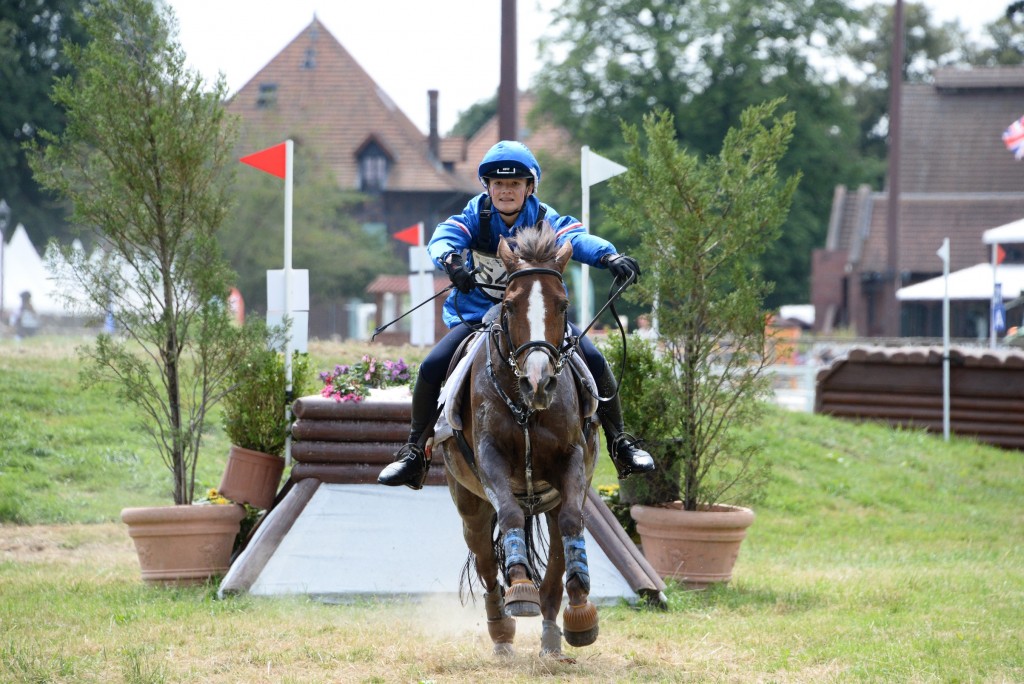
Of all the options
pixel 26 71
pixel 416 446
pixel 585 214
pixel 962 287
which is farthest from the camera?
pixel 26 71

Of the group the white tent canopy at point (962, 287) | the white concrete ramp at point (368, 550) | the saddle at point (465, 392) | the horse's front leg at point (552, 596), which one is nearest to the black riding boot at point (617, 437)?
the saddle at point (465, 392)

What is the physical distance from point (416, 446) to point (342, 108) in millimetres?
51889

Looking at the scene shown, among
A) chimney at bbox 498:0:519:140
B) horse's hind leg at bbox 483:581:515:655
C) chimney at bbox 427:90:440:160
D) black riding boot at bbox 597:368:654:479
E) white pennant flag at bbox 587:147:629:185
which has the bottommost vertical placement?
horse's hind leg at bbox 483:581:515:655

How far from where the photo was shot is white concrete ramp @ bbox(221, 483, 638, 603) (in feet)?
27.8

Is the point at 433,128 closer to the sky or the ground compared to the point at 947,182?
closer to the sky

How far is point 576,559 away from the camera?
5777 mm

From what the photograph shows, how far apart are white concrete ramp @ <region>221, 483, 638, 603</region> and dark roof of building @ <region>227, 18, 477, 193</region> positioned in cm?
4616

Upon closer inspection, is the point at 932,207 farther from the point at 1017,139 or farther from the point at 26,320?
the point at 26,320

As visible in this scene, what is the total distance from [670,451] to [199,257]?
3.97 meters

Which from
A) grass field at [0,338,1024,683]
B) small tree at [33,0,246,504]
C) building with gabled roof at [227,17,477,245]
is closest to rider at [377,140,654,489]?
grass field at [0,338,1024,683]

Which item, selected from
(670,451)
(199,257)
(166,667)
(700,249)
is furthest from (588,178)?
(166,667)

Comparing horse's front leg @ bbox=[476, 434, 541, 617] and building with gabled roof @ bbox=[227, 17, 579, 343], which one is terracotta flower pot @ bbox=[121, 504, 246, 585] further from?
building with gabled roof @ bbox=[227, 17, 579, 343]

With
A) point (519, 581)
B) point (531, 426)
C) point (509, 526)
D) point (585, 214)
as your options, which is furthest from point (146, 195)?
point (519, 581)

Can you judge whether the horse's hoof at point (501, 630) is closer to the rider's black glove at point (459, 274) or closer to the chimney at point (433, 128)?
the rider's black glove at point (459, 274)
